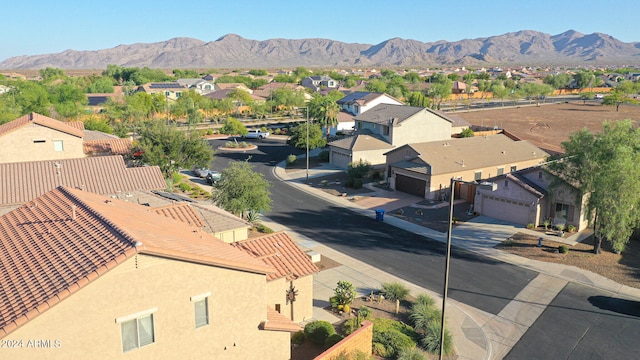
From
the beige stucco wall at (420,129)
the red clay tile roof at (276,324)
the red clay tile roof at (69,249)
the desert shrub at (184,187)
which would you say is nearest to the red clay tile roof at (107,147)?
the desert shrub at (184,187)

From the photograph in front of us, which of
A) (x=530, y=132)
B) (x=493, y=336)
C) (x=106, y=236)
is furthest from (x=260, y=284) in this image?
(x=530, y=132)

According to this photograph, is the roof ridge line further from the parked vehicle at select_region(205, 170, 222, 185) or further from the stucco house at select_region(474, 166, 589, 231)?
the parked vehicle at select_region(205, 170, 222, 185)

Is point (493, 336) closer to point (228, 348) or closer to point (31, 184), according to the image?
point (228, 348)

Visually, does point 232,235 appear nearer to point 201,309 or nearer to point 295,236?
point 295,236

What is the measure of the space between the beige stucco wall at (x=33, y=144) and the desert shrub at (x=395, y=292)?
31741 millimetres

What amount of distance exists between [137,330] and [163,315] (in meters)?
0.75

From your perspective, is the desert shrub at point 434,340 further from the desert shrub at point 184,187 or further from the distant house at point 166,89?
the distant house at point 166,89

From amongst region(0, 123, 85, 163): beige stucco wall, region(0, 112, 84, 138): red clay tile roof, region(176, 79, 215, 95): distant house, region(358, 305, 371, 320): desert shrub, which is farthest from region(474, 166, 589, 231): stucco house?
region(176, 79, 215, 95): distant house

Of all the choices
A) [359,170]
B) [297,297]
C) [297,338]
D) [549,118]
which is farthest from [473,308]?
[549,118]

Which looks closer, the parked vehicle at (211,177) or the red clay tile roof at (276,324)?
the red clay tile roof at (276,324)

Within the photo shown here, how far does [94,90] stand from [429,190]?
12009 centimetres

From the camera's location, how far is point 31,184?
29547mm

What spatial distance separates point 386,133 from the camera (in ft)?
199

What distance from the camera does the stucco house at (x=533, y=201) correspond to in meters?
35.9
